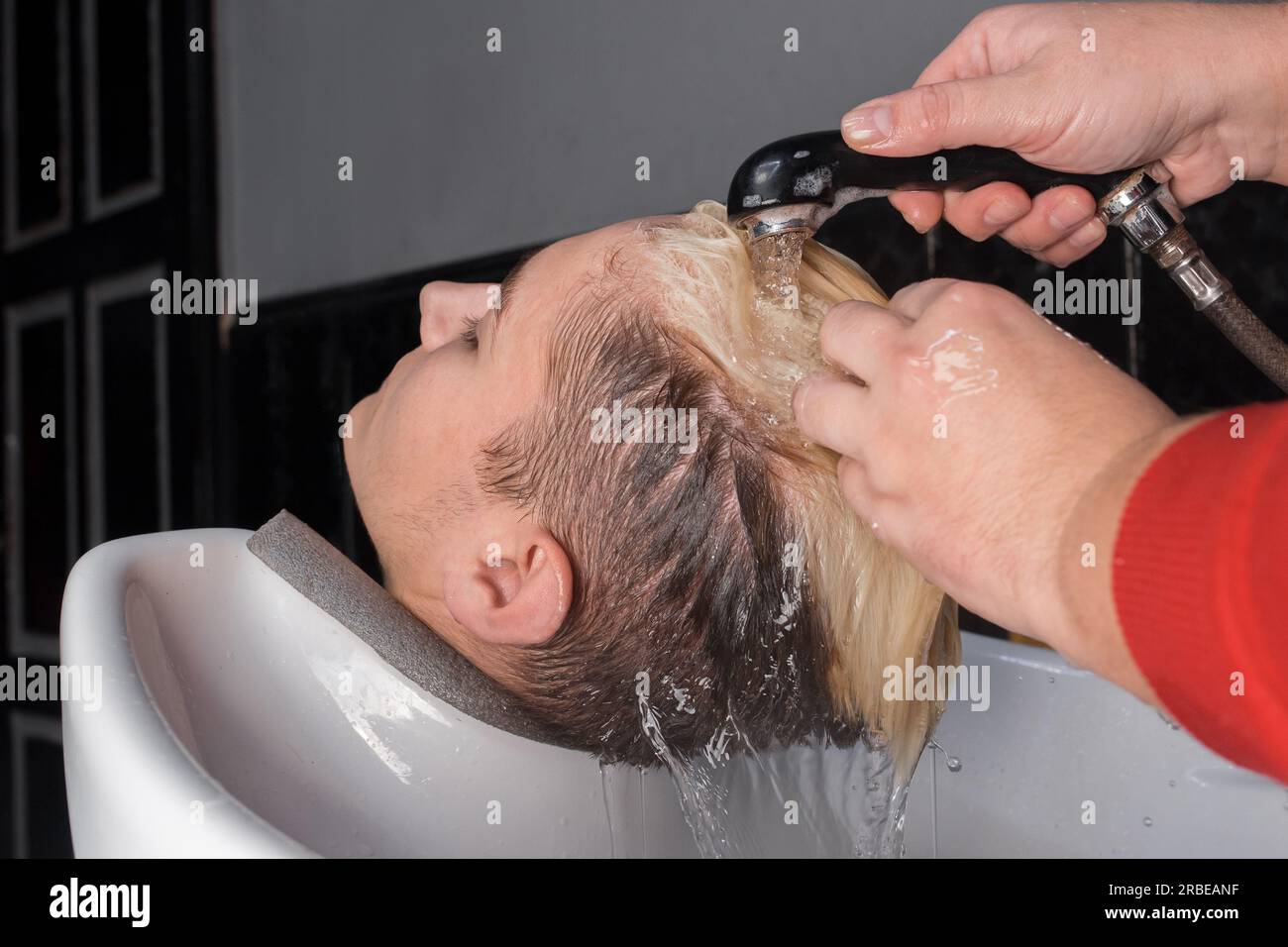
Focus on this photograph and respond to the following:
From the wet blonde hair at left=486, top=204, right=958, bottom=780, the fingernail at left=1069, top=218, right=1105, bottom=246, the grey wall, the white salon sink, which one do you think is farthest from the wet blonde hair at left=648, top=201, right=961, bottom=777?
the grey wall

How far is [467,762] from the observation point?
2.78ft

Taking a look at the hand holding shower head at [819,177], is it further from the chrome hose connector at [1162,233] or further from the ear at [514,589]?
the ear at [514,589]

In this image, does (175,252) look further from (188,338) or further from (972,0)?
(972,0)

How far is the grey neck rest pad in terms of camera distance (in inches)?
33.2

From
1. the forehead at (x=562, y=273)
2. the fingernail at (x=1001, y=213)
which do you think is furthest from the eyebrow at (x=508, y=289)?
the fingernail at (x=1001, y=213)

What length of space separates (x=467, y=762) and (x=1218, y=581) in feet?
1.91

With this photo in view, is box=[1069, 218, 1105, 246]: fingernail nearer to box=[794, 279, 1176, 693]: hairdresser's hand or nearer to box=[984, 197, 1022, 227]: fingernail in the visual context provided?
box=[984, 197, 1022, 227]: fingernail

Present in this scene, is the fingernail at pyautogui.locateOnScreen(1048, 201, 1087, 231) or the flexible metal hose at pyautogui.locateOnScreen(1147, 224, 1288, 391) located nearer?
the flexible metal hose at pyautogui.locateOnScreen(1147, 224, 1288, 391)

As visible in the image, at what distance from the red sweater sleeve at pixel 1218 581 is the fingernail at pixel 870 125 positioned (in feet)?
1.03

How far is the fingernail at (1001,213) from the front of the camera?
88cm

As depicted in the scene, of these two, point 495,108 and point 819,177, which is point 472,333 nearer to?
point 819,177

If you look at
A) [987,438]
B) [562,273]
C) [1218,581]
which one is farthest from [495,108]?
[1218,581]

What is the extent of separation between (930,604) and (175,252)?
78.8 inches

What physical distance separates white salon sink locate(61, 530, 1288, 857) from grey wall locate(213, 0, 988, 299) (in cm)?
80
